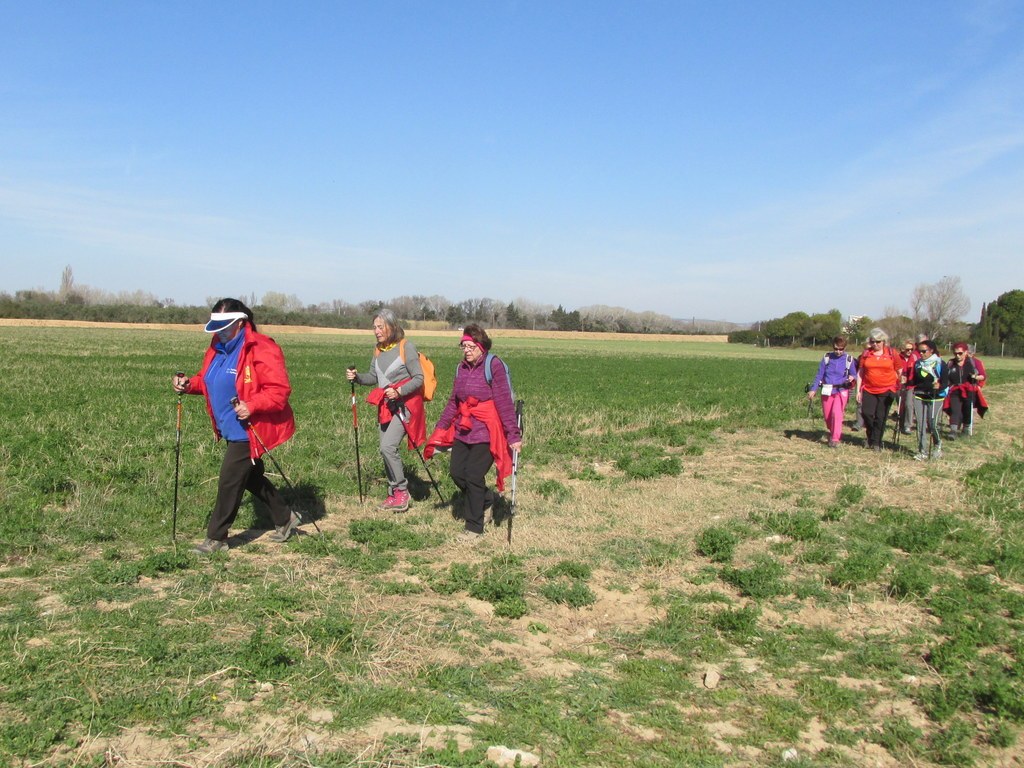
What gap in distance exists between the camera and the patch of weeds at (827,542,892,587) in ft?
20.7

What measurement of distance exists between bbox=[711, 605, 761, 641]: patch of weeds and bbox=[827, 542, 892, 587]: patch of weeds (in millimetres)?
1152

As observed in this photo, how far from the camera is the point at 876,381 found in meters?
13.3

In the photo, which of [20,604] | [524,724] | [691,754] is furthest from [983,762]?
[20,604]

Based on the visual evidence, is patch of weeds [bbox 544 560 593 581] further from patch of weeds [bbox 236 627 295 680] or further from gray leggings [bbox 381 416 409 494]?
gray leggings [bbox 381 416 409 494]

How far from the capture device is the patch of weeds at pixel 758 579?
607 cm

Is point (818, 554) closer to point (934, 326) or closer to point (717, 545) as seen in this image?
point (717, 545)

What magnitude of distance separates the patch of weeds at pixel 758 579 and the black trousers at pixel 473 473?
234 centimetres

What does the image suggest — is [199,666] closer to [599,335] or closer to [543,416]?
[543,416]

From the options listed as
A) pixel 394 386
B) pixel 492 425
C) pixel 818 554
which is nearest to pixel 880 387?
pixel 818 554

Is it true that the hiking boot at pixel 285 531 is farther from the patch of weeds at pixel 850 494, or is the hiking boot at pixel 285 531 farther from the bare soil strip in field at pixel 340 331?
the bare soil strip in field at pixel 340 331

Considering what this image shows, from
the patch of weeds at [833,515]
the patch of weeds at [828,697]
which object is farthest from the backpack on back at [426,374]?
the patch of weeds at [828,697]

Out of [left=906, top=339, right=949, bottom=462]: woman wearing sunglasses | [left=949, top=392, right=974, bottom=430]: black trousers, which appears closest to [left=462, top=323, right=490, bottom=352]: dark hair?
[left=906, top=339, right=949, bottom=462]: woman wearing sunglasses

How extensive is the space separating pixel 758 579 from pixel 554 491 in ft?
12.4

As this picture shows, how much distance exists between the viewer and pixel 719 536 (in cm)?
709
